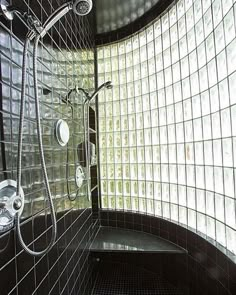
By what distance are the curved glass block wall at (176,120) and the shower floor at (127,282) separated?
64 centimetres

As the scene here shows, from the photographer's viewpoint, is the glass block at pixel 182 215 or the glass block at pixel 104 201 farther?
the glass block at pixel 104 201

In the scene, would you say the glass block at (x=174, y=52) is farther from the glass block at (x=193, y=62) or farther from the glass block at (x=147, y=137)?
the glass block at (x=147, y=137)

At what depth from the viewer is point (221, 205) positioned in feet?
5.18

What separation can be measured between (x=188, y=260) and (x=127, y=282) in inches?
26.9

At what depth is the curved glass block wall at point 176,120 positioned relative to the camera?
4.97 feet

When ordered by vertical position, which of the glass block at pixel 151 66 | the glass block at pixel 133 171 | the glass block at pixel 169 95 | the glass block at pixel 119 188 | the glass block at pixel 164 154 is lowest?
the glass block at pixel 119 188

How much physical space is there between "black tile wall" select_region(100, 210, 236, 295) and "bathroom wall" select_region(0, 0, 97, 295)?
669mm

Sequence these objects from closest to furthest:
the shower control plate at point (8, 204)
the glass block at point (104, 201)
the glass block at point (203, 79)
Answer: the shower control plate at point (8, 204)
the glass block at point (203, 79)
the glass block at point (104, 201)

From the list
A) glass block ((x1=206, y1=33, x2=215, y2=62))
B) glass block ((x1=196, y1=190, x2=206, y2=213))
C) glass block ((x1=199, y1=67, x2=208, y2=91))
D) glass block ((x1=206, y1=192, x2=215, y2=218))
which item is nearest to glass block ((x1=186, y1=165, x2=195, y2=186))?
glass block ((x1=196, y1=190, x2=206, y2=213))

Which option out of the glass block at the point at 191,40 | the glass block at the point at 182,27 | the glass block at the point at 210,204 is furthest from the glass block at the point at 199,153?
the glass block at the point at 182,27

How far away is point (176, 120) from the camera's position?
213 cm

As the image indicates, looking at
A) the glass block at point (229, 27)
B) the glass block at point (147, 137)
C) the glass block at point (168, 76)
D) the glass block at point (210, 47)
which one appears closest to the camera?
the glass block at point (229, 27)

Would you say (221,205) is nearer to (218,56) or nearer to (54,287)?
(218,56)

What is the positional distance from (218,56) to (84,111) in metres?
1.19
